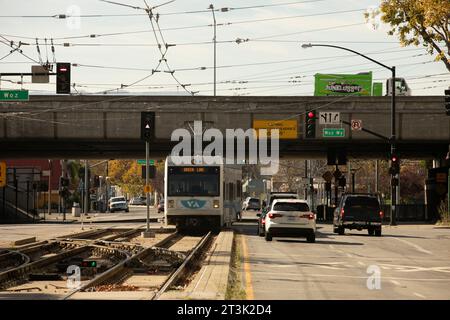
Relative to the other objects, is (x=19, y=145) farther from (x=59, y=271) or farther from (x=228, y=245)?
(x=59, y=271)

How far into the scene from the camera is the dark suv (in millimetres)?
41750

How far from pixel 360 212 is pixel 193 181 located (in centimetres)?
755

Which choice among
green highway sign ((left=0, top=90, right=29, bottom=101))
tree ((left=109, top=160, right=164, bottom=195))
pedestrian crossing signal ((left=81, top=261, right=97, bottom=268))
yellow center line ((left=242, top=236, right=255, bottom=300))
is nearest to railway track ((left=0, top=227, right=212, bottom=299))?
pedestrian crossing signal ((left=81, top=261, right=97, bottom=268))

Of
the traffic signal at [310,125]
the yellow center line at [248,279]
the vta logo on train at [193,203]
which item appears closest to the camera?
the yellow center line at [248,279]

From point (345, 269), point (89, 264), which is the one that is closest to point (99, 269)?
point (89, 264)

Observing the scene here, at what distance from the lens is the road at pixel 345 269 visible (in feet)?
55.9

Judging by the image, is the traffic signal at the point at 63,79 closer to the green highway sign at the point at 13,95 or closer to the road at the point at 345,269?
the green highway sign at the point at 13,95

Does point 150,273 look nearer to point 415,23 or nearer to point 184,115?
point 415,23

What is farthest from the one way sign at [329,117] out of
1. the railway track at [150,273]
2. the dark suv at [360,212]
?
the railway track at [150,273]

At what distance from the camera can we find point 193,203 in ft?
135

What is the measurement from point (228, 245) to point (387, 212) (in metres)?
50.4

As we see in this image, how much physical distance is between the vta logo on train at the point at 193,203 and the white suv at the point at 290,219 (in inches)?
262
